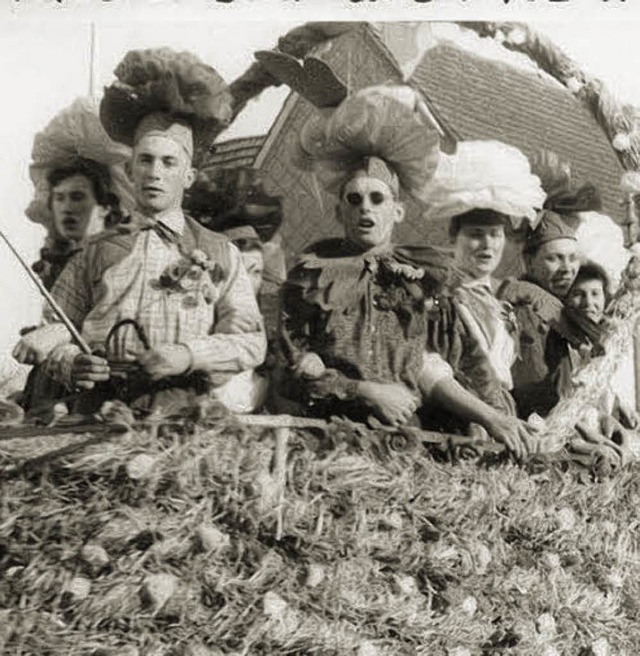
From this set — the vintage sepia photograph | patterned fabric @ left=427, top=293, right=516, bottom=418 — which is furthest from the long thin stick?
patterned fabric @ left=427, top=293, right=516, bottom=418

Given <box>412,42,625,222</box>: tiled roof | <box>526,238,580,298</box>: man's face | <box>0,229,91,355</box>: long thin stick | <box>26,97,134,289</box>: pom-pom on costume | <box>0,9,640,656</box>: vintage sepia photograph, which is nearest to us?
<box>0,9,640,656</box>: vintage sepia photograph

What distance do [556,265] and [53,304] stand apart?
4.66ft

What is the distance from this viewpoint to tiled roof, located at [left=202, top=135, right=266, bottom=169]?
3156 mm

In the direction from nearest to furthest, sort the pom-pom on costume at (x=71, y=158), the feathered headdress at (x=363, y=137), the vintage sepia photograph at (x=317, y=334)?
the vintage sepia photograph at (x=317, y=334) < the pom-pom on costume at (x=71, y=158) < the feathered headdress at (x=363, y=137)

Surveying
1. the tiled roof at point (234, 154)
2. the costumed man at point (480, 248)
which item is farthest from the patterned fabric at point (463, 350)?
the tiled roof at point (234, 154)

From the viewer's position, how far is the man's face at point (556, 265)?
3.42m

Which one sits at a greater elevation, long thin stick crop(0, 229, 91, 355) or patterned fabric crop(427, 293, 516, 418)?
long thin stick crop(0, 229, 91, 355)

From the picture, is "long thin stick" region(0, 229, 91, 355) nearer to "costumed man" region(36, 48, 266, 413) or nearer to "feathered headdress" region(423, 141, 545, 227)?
"costumed man" region(36, 48, 266, 413)

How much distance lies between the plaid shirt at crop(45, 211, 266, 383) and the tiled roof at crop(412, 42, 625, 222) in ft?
2.46

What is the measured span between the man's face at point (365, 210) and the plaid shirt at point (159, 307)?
323 mm

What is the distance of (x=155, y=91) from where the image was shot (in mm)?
3094

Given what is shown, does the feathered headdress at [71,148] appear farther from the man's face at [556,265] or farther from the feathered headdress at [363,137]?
the man's face at [556,265]

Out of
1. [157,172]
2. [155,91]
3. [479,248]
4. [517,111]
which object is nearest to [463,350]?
[479,248]

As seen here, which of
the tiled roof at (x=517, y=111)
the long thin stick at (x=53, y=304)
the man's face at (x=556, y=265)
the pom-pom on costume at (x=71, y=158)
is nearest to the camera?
the long thin stick at (x=53, y=304)
